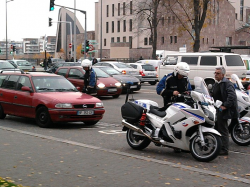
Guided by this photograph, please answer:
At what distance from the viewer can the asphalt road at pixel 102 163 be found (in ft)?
21.8

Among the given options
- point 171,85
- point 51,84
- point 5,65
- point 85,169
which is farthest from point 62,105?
point 5,65

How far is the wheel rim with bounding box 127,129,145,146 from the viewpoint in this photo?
9188 millimetres

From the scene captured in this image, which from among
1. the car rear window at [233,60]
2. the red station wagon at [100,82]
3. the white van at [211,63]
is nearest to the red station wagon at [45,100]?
the red station wagon at [100,82]

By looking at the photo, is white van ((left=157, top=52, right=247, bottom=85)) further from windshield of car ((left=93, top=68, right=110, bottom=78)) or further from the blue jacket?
the blue jacket

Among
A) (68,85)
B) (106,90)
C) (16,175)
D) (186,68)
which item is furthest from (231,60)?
(16,175)

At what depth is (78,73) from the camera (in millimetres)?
22375

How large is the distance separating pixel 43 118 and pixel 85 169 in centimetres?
524

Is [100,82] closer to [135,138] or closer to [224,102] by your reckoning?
[135,138]

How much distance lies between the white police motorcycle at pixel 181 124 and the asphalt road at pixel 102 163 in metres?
0.23

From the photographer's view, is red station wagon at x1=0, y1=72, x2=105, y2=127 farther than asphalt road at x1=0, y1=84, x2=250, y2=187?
Yes

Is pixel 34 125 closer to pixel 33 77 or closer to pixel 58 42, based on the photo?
pixel 33 77

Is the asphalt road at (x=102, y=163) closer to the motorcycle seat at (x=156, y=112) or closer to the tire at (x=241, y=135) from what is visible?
the tire at (x=241, y=135)

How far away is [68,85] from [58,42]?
4664 inches

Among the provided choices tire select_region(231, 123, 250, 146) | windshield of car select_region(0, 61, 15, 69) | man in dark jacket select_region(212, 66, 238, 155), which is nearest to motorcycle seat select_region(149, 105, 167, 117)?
man in dark jacket select_region(212, 66, 238, 155)
